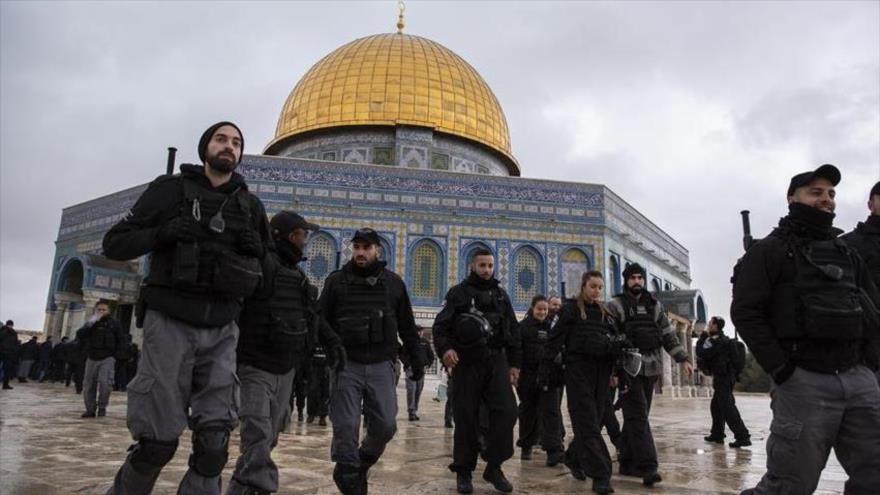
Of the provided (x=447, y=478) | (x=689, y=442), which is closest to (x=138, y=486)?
(x=447, y=478)

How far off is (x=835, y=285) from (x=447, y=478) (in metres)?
2.89

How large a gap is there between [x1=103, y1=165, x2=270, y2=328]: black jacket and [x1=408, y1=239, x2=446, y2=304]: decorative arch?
20.8 meters

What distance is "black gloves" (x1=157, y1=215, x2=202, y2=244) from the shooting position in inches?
106

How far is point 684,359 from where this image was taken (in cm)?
514

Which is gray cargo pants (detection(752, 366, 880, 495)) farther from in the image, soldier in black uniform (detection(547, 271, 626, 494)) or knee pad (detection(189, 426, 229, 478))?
knee pad (detection(189, 426, 229, 478))

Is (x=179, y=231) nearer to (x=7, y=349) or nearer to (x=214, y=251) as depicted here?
(x=214, y=251)

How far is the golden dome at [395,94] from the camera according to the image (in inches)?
1143

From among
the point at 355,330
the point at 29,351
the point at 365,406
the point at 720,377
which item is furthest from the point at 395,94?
the point at 365,406

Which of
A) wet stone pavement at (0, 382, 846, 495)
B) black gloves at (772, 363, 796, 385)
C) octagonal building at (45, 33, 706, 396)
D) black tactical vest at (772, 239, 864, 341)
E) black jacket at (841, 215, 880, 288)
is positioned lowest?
wet stone pavement at (0, 382, 846, 495)

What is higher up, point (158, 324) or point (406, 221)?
point (406, 221)

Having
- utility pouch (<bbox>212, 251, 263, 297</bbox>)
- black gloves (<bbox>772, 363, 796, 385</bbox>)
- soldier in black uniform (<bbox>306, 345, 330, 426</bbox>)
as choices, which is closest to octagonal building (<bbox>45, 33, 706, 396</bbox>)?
soldier in black uniform (<bbox>306, 345, 330, 426</bbox>)

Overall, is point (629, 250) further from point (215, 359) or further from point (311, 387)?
point (215, 359)

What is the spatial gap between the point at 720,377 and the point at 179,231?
6.78 m

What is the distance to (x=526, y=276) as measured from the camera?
80.9 ft
